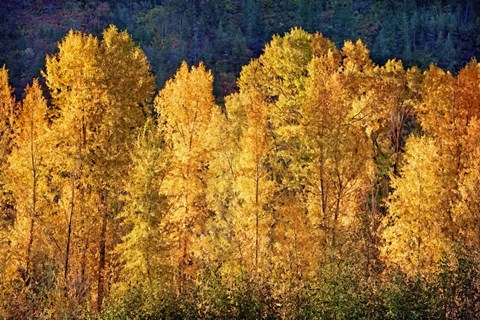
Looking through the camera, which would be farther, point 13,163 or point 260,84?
point 260,84

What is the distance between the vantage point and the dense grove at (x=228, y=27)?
336 ft

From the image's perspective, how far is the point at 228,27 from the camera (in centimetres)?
12812

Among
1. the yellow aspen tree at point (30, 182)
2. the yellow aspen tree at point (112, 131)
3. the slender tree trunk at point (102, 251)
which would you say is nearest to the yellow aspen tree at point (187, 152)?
the yellow aspen tree at point (112, 131)

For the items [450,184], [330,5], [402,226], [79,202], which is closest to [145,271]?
[79,202]

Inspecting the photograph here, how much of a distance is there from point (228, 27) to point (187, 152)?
348 ft

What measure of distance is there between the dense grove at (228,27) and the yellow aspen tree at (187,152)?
4967 centimetres

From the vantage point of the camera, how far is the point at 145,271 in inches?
859

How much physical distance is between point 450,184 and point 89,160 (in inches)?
599

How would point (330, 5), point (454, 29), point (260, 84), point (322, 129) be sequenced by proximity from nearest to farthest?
point (322, 129) → point (260, 84) → point (454, 29) → point (330, 5)

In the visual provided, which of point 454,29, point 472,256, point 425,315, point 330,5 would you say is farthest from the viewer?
point 330,5

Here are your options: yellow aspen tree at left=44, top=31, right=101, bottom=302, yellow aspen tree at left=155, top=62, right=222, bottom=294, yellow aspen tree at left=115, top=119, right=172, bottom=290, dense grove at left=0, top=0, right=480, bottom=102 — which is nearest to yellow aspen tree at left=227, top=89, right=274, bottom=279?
yellow aspen tree at left=155, top=62, right=222, bottom=294

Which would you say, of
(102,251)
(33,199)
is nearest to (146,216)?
(102,251)

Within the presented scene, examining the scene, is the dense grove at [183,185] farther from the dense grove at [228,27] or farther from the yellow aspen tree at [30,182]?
the dense grove at [228,27]

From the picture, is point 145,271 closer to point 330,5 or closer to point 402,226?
point 402,226
